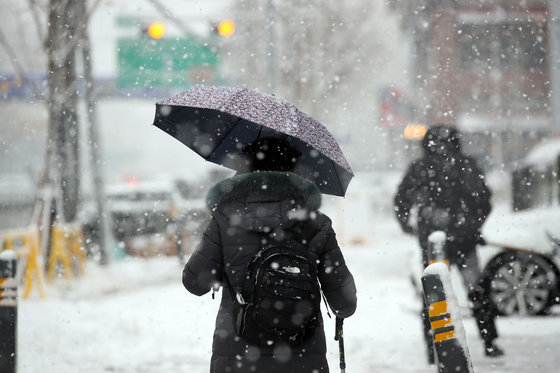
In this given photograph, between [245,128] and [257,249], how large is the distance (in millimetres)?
1088

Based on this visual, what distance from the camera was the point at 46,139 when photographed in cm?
1148

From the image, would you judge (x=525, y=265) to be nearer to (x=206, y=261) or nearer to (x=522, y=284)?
(x=522, y=284)

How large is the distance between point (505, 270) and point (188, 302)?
4201 millimetres

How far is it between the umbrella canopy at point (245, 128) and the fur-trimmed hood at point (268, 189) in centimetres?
17

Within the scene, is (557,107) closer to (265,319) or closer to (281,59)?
(281,59)

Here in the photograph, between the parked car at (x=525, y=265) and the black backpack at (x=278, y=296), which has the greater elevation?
the parked car at (x=525, y=265)

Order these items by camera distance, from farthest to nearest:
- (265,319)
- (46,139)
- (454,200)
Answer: (46,139), (454,200), (265,319)

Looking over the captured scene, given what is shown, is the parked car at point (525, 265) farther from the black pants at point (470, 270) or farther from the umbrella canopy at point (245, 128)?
the umbrella canopy at point (245, 128)

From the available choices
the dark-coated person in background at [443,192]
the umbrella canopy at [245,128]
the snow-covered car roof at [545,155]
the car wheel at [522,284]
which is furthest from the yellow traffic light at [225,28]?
the umbrella canopy at [245,128]

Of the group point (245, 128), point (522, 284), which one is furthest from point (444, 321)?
point (522, 284)

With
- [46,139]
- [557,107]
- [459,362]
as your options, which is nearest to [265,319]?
[459,362]

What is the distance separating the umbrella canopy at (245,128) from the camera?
3.13m

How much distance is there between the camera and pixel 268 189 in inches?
109

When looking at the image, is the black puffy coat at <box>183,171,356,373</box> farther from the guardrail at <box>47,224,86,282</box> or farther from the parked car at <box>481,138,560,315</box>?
the guardrail at <box>47,224,86,282</box>
